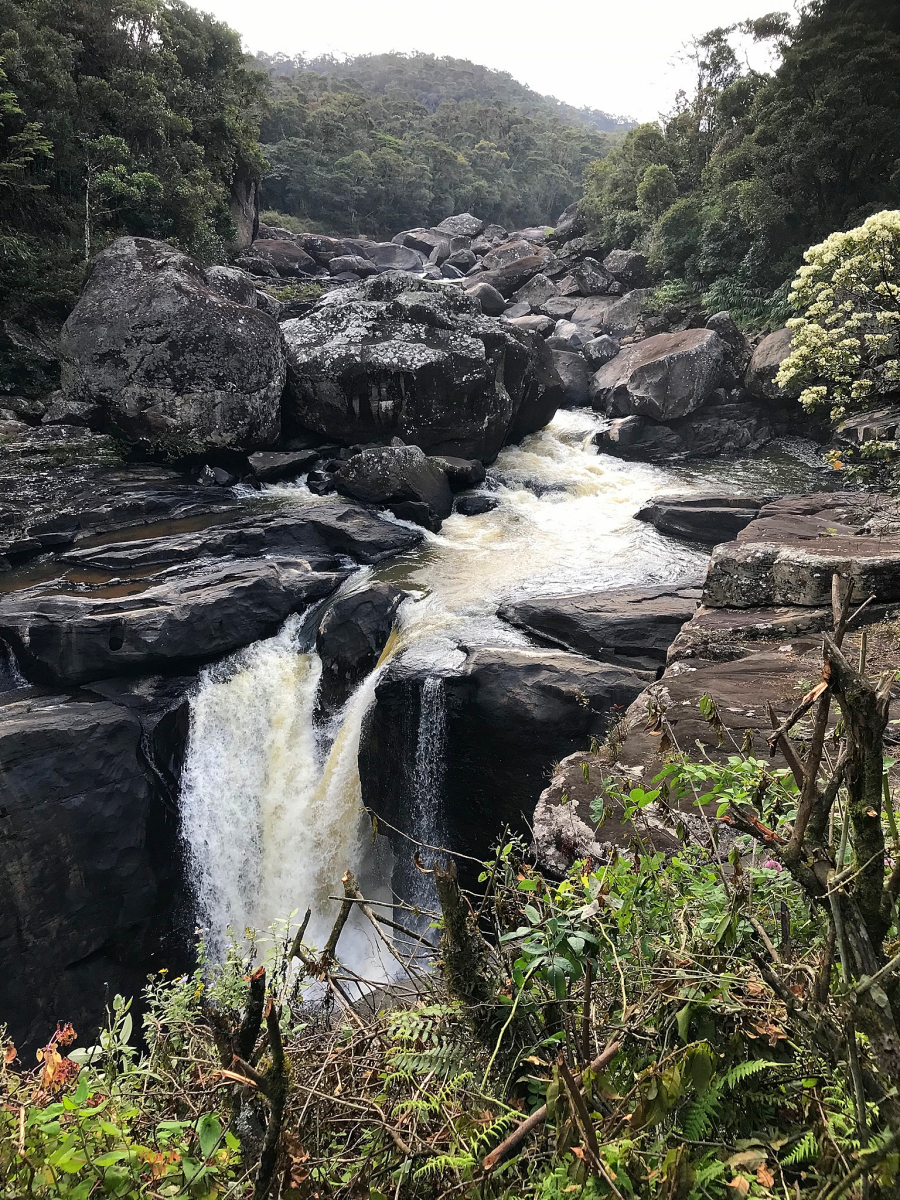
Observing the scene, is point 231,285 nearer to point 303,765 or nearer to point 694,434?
point 303,765

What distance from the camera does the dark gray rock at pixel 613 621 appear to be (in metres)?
7.76

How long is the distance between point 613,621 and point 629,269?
2340cm

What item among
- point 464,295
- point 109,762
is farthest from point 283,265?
point 109,762

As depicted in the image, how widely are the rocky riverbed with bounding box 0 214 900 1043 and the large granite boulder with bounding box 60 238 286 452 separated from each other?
56 mm

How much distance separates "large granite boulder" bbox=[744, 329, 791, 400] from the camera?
53.2 ft

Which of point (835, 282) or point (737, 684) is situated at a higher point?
point (835, 282)

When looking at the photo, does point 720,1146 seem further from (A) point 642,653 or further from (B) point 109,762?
(B) point 109,762

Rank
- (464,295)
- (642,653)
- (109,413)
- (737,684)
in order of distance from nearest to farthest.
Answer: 1. (737,684)
2. (642,653)
3. (109,413)
4. (464,295)

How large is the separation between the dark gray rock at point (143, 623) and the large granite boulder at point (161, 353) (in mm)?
5055

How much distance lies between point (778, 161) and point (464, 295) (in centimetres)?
1024

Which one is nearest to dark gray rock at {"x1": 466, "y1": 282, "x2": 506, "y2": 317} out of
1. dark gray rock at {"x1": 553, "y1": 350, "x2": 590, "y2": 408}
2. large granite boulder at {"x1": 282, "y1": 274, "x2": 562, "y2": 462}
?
dark gray rock at {"x1": 553, "y1": 350, "x2": 590, "y2": 408}

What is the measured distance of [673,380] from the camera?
55.5 feet

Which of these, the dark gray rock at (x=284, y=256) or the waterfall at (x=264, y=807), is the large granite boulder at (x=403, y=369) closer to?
the waterfall at (x=264, y=807)

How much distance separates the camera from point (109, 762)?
7.23 meters
